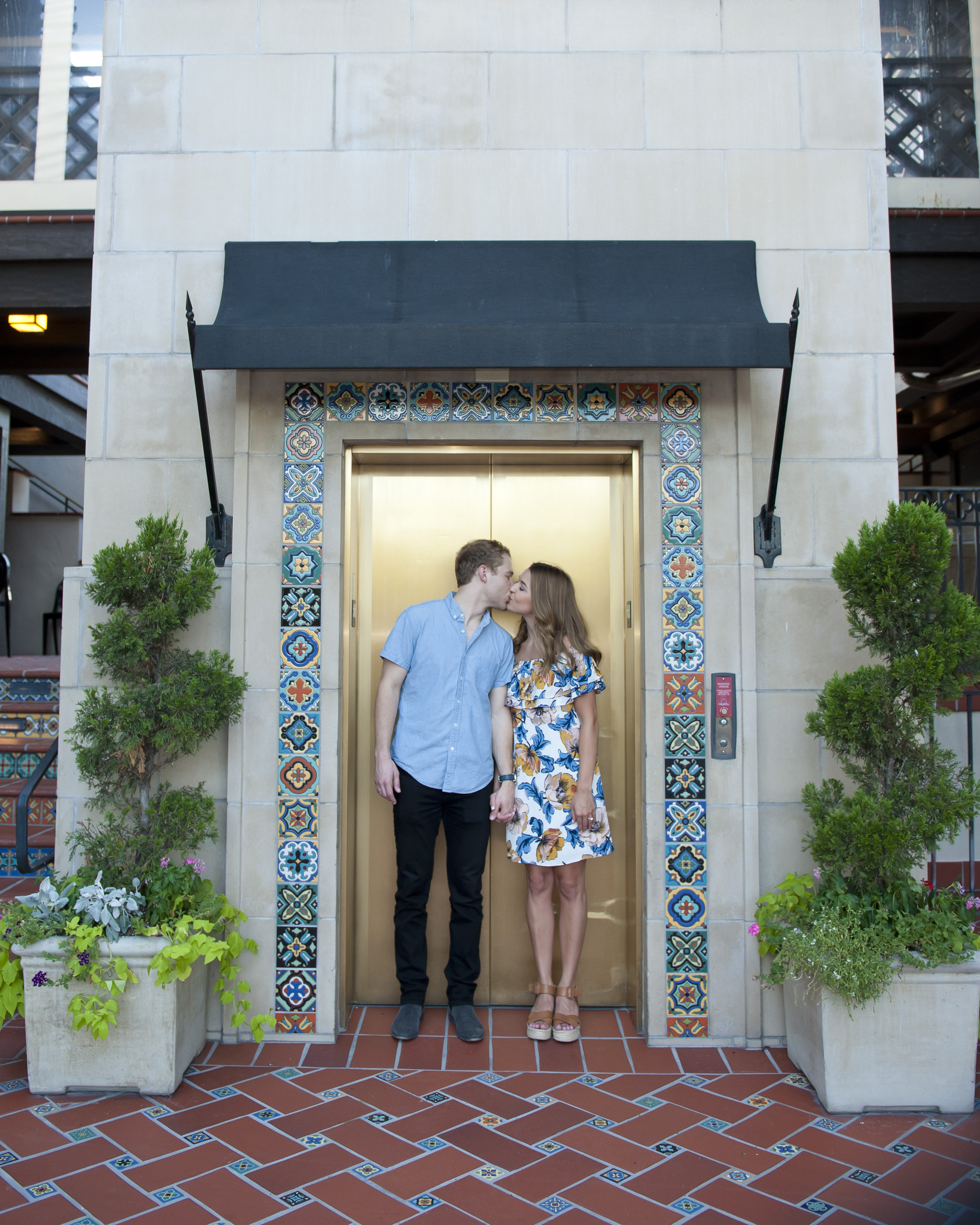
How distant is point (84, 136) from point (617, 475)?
5.27 meters

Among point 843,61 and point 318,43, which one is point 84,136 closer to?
point 318,43

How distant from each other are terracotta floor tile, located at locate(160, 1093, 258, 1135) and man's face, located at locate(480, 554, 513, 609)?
2.09 meters

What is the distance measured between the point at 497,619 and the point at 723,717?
3.71ft

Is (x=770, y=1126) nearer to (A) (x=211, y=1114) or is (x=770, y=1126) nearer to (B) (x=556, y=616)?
(A) (x=211, y=1114)

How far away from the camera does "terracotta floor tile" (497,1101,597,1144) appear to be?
9.82 ft

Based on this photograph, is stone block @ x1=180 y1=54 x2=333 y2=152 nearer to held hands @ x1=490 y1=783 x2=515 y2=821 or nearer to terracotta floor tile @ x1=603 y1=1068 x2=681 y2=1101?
held hands @ x1=490 y1=783 x2=515 y2=821

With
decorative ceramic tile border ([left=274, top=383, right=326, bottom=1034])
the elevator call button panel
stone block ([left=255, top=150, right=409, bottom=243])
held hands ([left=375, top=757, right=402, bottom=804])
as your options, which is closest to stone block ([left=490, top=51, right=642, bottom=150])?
stone block ([left=255, top=150, right=409, bottom=243])

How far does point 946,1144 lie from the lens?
9.66 feet

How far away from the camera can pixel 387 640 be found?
152 inches

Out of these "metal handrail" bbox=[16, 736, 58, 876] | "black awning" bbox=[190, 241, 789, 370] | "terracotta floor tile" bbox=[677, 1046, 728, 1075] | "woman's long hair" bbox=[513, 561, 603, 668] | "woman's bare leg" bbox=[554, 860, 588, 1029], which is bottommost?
"terracotta floor tile" bbox=[677, 1046, 728, 1075]

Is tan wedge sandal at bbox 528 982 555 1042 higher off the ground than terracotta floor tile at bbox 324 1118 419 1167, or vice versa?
tan wedge sandal at bbox 528 982 555 1042

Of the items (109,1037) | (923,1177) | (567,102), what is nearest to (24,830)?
(109,1037)

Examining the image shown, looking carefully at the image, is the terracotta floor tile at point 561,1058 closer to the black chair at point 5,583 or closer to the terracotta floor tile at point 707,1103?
the terracotta floor tile at point 707,1103

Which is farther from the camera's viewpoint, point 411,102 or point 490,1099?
point 411,102
